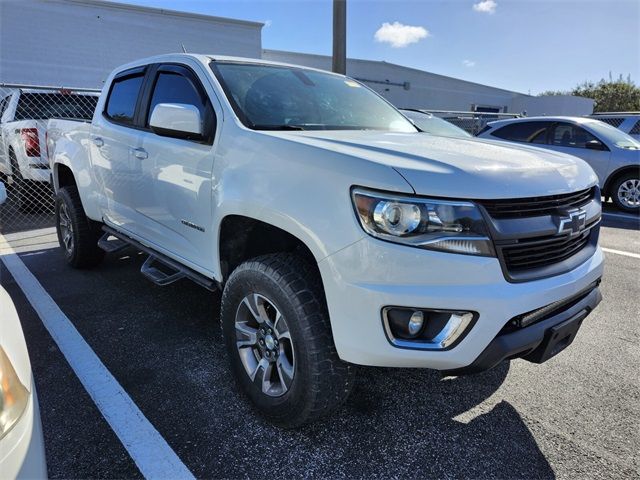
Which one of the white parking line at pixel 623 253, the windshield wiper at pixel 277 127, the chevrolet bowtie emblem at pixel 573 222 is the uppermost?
the windshield wiper at pixel 277 127

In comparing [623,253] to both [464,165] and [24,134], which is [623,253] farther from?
[24,134]

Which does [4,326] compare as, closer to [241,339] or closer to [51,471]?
[51,471]

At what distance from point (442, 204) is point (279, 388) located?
1.27 metres

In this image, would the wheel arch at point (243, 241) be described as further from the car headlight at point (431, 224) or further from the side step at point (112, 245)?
Answer: the side step at point (112, 245)

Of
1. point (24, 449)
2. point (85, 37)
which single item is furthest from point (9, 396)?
point (85, 37)

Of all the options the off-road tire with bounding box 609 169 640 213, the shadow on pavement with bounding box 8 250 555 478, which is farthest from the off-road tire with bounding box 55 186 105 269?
the off-road tire with bounding box 609 169 640 213

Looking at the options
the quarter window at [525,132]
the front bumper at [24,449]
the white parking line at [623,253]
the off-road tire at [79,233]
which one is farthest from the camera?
the quarter window at [525,132]

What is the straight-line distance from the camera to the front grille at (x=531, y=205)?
6.23 ft

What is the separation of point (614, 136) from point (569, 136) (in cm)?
77

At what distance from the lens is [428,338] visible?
1.89 metres

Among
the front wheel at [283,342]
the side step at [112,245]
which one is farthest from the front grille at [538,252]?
the side step at [112,245]

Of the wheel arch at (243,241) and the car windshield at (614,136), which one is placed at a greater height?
the car windshield at (614,136)

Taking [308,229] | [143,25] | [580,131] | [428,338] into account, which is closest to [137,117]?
[308,229]

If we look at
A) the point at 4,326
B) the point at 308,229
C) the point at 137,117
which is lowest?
the point at 4,326
